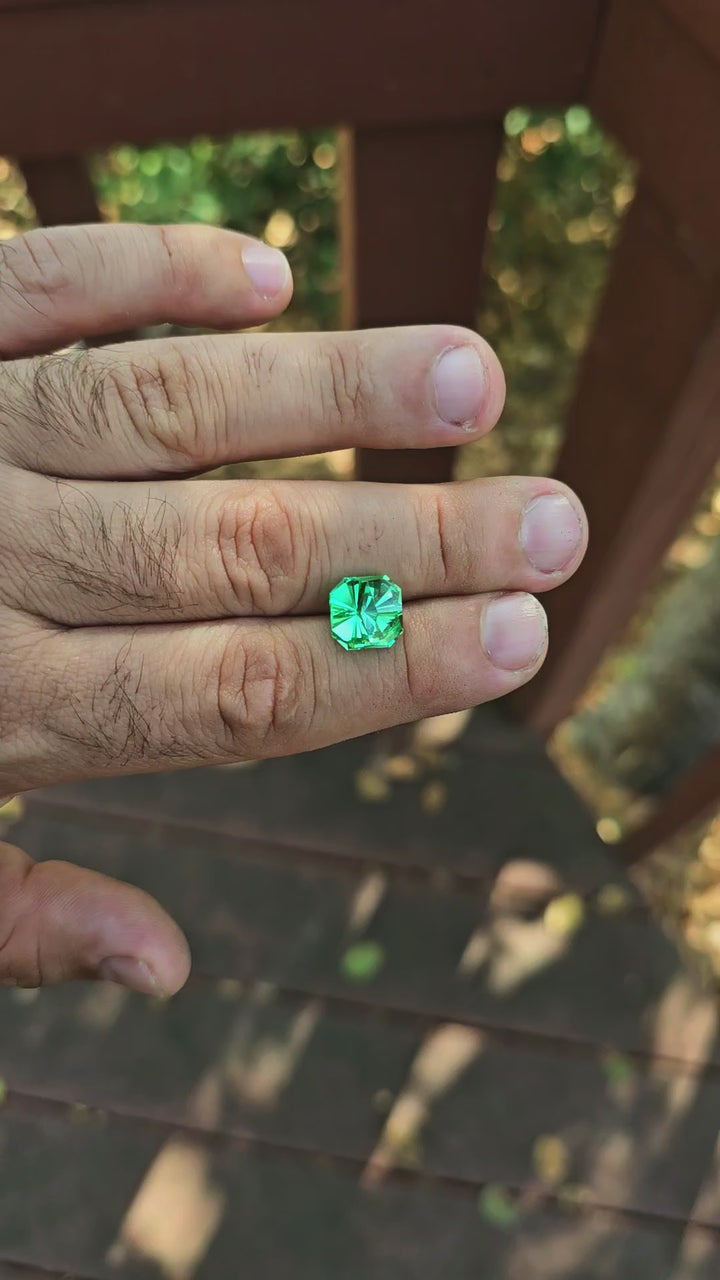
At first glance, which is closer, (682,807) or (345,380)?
(345,380)

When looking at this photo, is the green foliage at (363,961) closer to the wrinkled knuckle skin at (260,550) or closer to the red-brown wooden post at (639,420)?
the red-brown wooden post at (639,420)

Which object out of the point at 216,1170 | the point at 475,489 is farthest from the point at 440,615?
the point at 216,1170

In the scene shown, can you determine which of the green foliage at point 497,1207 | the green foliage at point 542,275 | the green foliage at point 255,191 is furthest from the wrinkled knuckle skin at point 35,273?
the green foliage at point 542,275

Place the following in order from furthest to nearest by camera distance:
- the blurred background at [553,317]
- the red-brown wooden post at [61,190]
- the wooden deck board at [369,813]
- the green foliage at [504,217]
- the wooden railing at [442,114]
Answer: the green foliage at [504,217]
the blurred background at [553,317]
the wooden deck board at [369,813]
the red-brown wooden post at [61,190]
the wooden railing at [442,114]

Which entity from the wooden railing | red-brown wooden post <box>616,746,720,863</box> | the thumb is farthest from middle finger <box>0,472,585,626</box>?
red-brown wooden post <box>616,746,720,863</box>

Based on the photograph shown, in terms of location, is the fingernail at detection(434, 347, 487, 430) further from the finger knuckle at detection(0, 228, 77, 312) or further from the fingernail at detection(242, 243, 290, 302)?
the finger knuckle at detection(0, 228, 77, 312)

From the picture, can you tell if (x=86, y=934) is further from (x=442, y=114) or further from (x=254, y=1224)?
(x=442, y=114)

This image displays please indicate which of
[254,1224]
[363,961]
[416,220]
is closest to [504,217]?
[416,220]
